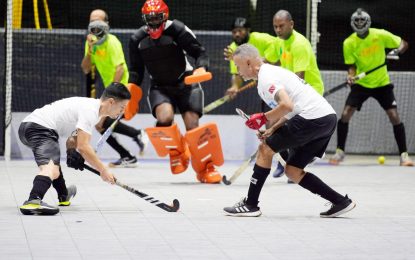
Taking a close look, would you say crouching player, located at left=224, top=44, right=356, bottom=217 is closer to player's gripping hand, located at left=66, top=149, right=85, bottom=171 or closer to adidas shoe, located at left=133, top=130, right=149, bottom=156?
player's gripping hand, located at left=66, top=149, right=85, bottom=171

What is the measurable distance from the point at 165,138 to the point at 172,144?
11 centimetres

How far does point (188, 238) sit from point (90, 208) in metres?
1.62

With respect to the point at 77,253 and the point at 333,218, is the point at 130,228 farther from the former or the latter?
the point at 333,218

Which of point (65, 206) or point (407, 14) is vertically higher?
point (407, 14)

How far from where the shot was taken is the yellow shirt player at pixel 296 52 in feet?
33.7

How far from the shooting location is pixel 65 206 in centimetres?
803

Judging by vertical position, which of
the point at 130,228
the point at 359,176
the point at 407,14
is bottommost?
the point at 359,176

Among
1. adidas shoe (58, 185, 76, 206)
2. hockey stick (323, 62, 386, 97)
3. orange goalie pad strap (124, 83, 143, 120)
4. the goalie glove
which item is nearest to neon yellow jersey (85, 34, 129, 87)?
orange goalie pad strap (124, 83, 143, 120)

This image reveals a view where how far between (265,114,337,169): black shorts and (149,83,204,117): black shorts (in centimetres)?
256

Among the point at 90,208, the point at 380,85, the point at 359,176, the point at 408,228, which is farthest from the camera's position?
the point at 380,85

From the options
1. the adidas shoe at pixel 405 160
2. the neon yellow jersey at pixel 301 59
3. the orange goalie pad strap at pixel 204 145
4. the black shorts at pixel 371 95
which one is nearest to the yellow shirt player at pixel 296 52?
the neon yellow jersey at pixel 301 59

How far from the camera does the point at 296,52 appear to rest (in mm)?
10281

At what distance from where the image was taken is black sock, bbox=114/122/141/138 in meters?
11.6

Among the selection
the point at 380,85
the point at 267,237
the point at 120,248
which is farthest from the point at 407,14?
the point at 120,248
